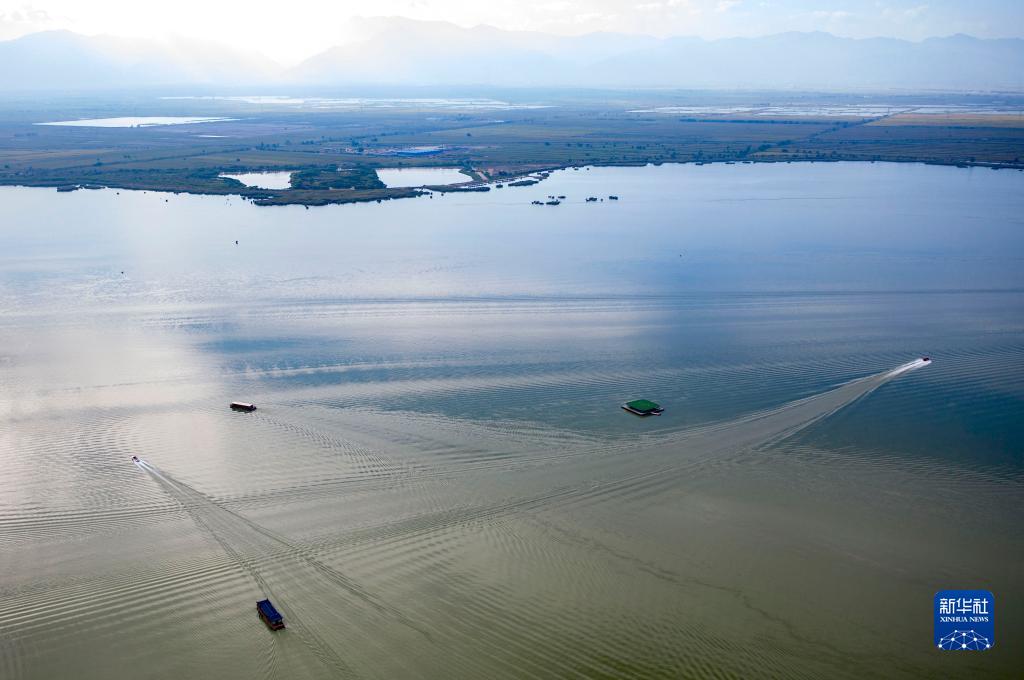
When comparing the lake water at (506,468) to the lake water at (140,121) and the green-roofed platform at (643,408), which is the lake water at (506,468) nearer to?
the green-roofed platform at (643,408)

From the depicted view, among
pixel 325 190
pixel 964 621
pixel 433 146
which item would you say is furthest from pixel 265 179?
pixel 964 621

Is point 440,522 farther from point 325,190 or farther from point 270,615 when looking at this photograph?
point 325,190

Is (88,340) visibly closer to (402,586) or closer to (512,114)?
(402,586)

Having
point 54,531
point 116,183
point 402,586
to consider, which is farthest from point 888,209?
point 116,183

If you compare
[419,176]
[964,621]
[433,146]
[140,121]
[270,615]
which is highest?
[140,121]

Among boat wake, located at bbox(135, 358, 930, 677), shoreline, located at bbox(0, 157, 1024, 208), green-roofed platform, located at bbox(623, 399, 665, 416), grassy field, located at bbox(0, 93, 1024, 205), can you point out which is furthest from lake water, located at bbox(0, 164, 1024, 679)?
grassy field, located at bbox(0, 93, 1024, 205)

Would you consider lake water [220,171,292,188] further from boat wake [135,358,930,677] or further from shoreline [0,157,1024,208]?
boat wake [135,358,930,677]
